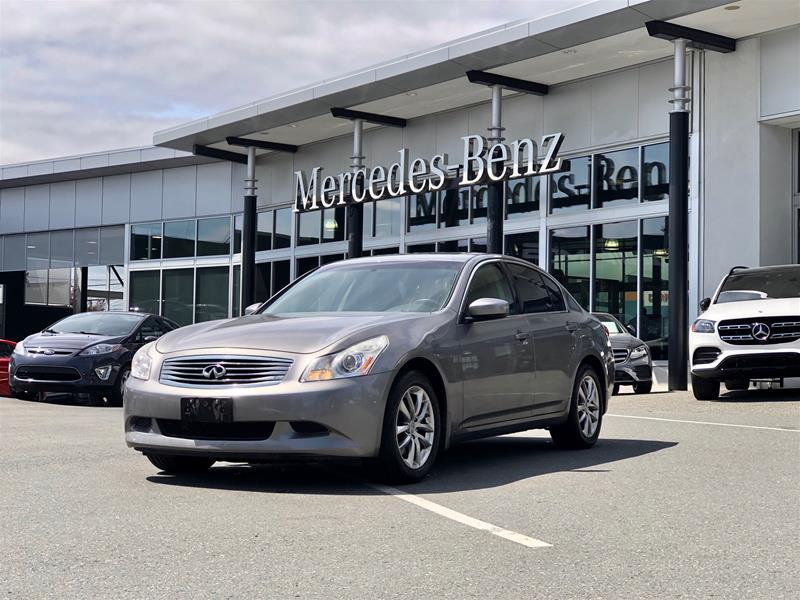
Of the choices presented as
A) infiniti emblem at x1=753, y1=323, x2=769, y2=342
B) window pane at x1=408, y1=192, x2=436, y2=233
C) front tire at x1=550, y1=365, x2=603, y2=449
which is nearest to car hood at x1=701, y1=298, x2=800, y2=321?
infiniti emblem at x1=753, y1=323, x2=769, y2=342

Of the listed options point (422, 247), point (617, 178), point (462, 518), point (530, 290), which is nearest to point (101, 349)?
point (530, 290)

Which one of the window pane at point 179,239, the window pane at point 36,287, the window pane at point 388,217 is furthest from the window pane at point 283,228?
the window pane at point 36,287

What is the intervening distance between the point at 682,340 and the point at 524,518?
46.4 feet

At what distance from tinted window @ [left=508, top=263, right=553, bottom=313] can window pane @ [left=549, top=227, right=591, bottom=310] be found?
14482mm

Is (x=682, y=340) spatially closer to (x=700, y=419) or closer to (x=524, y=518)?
(x=700, y=419)

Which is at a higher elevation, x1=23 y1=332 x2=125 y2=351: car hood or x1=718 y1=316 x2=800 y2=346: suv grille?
x1=718 y1=316 x2=800 y2=346: suv grille

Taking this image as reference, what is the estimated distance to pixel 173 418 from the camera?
7.26 metres

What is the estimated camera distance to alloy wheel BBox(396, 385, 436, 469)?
24.3ft

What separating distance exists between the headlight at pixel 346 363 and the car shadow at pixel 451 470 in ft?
1.87

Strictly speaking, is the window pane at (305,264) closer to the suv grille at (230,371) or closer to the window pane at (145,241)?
the window pane at (145,241)

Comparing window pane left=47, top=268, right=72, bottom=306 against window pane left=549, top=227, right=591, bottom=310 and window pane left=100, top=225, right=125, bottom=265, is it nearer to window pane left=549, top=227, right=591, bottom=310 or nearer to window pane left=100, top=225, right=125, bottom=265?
window pane left=100, top=225, right=125, bottom=265

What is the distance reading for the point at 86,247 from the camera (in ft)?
133

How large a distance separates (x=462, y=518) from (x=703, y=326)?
994 cm

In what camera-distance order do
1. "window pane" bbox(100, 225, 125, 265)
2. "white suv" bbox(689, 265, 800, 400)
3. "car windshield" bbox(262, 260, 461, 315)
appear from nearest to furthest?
"car windshield" bbox(262, 260, 461, 315), "white suv" bbox(689, 265, 800, 400), "window pane" bbox(100, 225, 125, 265)
